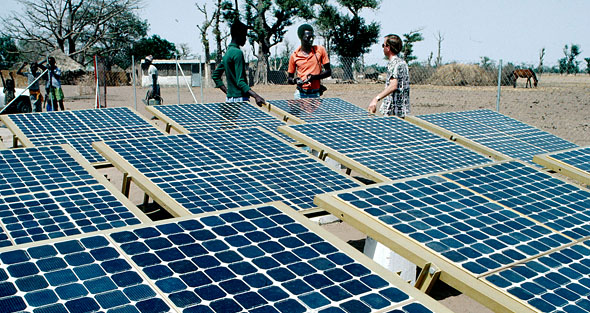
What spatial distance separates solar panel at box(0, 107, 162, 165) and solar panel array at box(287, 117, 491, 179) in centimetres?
232

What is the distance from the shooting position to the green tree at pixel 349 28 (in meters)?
58.0

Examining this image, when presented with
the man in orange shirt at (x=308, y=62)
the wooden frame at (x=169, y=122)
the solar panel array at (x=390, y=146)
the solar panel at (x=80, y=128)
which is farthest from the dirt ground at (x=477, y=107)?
the man in orange shirt at (x=308, y=62)

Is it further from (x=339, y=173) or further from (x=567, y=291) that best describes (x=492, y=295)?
(x=339, y=173)

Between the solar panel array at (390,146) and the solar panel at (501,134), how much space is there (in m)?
0.82

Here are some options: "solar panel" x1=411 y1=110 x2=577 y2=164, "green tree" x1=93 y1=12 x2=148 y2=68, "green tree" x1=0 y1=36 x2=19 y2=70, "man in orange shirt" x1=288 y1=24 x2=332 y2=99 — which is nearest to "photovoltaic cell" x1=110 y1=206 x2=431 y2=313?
"solar panel" x1=411 y1=110 x2=577 y2=164

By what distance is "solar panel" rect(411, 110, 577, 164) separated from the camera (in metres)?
6.21

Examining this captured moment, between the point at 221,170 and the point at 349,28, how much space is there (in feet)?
185

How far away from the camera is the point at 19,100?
17.0 m

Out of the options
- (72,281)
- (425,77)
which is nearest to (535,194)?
(72,281)

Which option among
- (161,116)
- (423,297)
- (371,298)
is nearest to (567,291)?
(423,297)

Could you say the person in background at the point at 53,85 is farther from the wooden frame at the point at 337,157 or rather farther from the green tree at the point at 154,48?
the green tree at the point at 154,48

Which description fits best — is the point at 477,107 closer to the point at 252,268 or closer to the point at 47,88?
the point at 47,88

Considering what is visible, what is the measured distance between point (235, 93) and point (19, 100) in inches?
453

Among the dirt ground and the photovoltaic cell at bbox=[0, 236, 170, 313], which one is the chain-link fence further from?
the photovoltaic cell at bbox=[0, 236, 170, 313]
